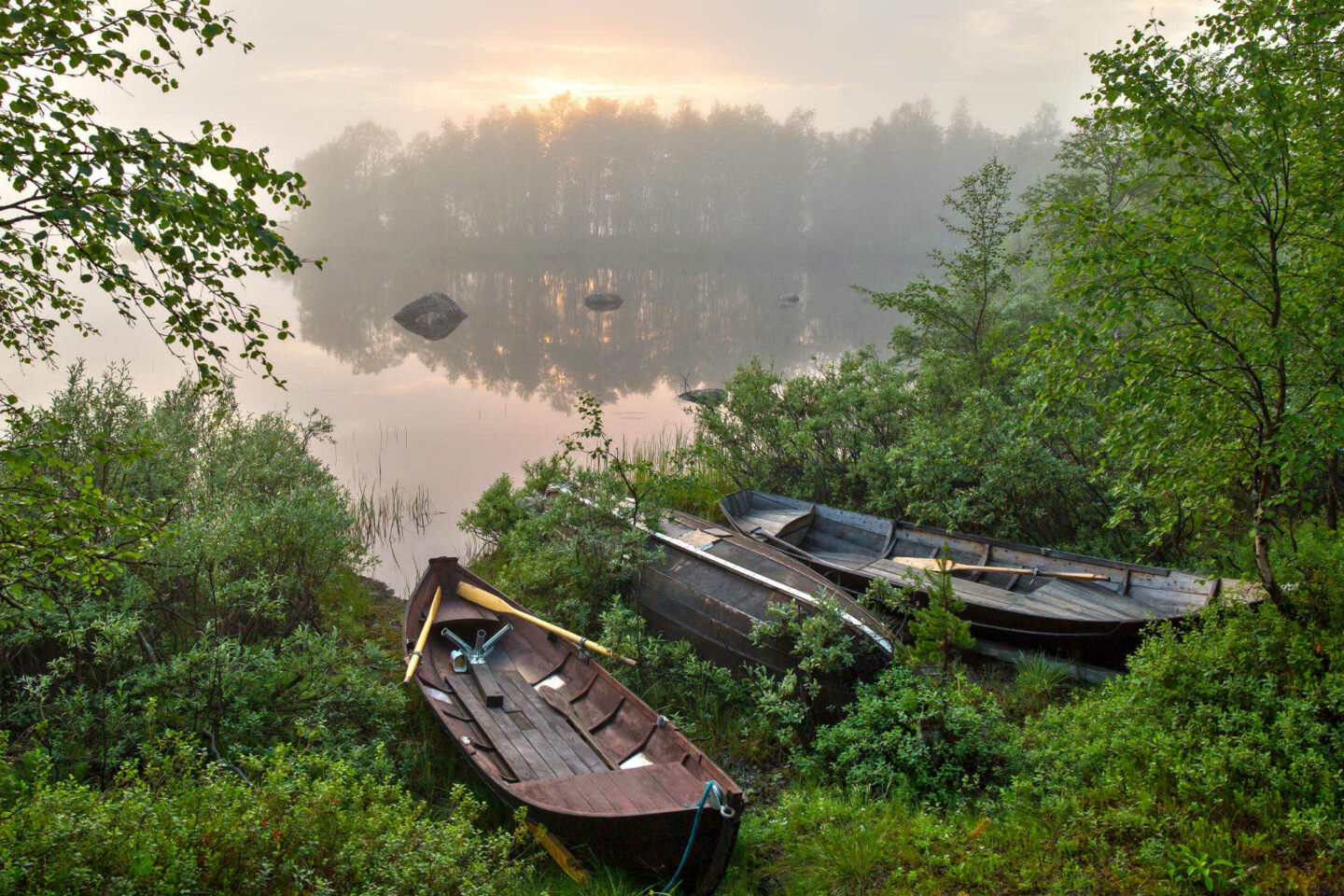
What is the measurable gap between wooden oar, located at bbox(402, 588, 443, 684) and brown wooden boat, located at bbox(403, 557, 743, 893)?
0.09m

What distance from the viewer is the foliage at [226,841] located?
3.28 meters

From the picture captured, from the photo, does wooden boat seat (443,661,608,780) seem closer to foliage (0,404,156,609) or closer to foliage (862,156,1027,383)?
foliage (0,404,156,609)

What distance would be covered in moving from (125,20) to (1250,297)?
746 centimetres

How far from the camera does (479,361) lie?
93.1ft

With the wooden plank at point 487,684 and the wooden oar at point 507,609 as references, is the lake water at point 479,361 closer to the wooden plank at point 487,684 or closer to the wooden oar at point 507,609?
the wooden oar at point 507,609

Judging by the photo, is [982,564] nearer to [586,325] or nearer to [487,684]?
[487,684]

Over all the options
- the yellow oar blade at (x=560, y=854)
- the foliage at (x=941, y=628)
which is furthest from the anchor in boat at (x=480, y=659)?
the foliage at (x=941, y=628)

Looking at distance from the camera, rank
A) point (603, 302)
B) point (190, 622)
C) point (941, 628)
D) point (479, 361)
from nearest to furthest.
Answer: point (941, 628) < point (190, 622) < point (479, 361) < point (603, 302)

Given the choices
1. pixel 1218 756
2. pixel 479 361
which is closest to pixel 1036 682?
pixel 1218 756

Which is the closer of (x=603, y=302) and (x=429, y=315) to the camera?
(x=429, y=315)

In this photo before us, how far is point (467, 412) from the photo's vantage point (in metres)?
21.5

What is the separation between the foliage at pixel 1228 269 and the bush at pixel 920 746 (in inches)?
93.4

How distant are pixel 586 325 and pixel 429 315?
24.9 ft

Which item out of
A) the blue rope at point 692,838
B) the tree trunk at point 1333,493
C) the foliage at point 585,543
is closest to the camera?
the blue rope at point 692,838
